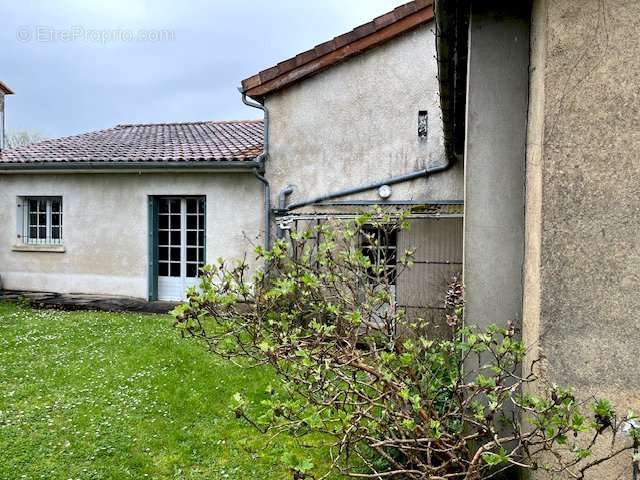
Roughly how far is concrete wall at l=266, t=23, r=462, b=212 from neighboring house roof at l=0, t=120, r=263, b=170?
4.35 feet

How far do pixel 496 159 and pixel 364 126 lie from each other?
8606 millimetres

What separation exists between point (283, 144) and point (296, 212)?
1845 mm

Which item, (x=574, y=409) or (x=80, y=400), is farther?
(x=80, y=400)

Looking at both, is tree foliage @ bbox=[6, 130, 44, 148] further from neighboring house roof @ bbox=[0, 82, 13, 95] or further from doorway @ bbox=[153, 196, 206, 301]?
doorway @ bbox=[153, 196, 206, 301]

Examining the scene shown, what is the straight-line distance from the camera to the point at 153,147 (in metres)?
16.5

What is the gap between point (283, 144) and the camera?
13469 millimetres

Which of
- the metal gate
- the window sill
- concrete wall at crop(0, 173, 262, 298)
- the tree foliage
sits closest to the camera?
the metal gate

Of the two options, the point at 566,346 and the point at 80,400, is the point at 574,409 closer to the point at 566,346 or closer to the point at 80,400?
the point at 566,346

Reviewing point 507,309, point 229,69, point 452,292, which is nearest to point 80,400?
point 452,292

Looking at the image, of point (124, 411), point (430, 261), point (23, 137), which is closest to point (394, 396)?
point (124, 411)

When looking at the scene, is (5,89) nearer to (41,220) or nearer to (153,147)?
(41,220)

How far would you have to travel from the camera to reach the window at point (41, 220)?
16.4 meters

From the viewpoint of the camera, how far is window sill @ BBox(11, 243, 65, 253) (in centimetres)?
1582

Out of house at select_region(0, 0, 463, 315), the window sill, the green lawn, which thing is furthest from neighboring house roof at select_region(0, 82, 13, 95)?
the green lawn
